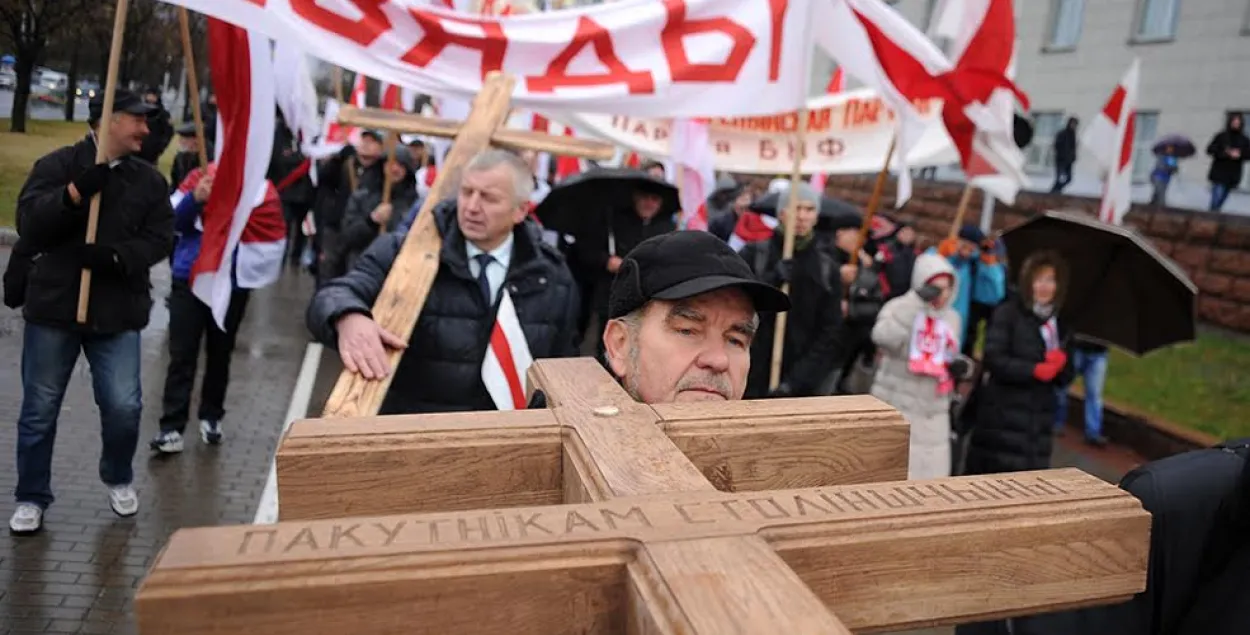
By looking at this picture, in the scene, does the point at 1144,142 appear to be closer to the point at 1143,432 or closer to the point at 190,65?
the point at 1143,432

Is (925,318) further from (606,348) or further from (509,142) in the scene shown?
(606,348)

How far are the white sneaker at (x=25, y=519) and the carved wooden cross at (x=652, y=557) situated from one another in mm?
4077

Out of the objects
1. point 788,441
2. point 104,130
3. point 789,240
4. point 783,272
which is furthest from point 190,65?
point 788,441

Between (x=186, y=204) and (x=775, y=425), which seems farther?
(x=186, y=204)

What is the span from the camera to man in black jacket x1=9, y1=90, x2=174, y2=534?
416 centimetres

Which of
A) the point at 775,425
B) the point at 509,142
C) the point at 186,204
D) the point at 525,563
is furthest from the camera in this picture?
the point at 186,204

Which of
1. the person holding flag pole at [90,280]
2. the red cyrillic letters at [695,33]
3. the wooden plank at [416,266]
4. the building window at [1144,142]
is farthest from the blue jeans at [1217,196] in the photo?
the person holding flag pole at [90,280]

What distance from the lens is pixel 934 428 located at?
6145 millimetres

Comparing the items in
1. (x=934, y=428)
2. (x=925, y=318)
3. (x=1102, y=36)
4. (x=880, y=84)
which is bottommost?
(x=934, y=428)

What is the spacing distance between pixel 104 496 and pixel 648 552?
4975 millimetres

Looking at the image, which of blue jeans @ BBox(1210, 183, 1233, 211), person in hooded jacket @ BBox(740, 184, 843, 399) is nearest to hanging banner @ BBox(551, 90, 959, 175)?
person in hooded jacket @ BBox(740, 184, 843, 399)

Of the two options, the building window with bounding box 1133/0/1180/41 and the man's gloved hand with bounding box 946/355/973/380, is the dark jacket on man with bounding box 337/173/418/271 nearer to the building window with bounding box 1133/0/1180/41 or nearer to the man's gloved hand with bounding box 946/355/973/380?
the man's gloved hand with bounding box 946/355/973/380

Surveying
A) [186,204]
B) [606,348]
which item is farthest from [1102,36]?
[606,348]

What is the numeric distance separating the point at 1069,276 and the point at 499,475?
19.1 feet
